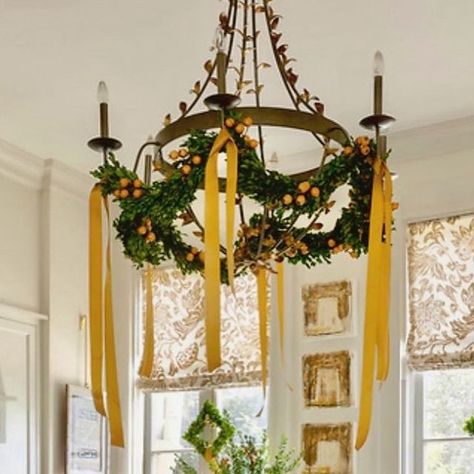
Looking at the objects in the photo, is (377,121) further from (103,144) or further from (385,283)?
(103,144)

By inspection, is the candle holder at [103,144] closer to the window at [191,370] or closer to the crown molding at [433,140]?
the crown molding at [433,140]

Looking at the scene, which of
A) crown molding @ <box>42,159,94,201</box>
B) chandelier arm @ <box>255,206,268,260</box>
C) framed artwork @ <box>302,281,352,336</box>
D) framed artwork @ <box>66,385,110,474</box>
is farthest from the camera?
crown molding @ <box>42,159,94,201</box>

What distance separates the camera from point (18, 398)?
4539 mm

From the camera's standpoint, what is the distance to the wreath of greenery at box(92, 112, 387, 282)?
6.88ft

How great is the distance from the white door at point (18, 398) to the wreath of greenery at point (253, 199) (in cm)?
234

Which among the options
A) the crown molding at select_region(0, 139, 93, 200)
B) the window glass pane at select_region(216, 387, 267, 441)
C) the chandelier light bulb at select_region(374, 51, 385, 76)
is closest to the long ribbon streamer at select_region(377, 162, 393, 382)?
the chandelier light bulb at select_region(374, 51, 385, 76)

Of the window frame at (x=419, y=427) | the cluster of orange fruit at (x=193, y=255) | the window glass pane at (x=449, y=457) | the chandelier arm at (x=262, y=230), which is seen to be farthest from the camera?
the window frame at (x=419, y=427)

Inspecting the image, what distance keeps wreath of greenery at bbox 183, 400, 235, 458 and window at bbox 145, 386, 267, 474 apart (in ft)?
0.68

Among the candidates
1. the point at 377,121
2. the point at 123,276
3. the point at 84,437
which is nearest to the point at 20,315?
the point at 84,437

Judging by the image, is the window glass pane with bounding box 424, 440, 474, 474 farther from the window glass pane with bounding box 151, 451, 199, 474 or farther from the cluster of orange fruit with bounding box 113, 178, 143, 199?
the cluster of orange fruit with bounding box 113, 178, 143, 199

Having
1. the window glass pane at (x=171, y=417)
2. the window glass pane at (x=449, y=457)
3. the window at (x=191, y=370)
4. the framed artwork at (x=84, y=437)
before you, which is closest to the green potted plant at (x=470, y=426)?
the window glass pane at (x=449, y=457)

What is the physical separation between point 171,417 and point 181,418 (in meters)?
0.08

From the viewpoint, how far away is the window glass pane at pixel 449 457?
13.4ft

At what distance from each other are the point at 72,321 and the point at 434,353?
6.50 ft
